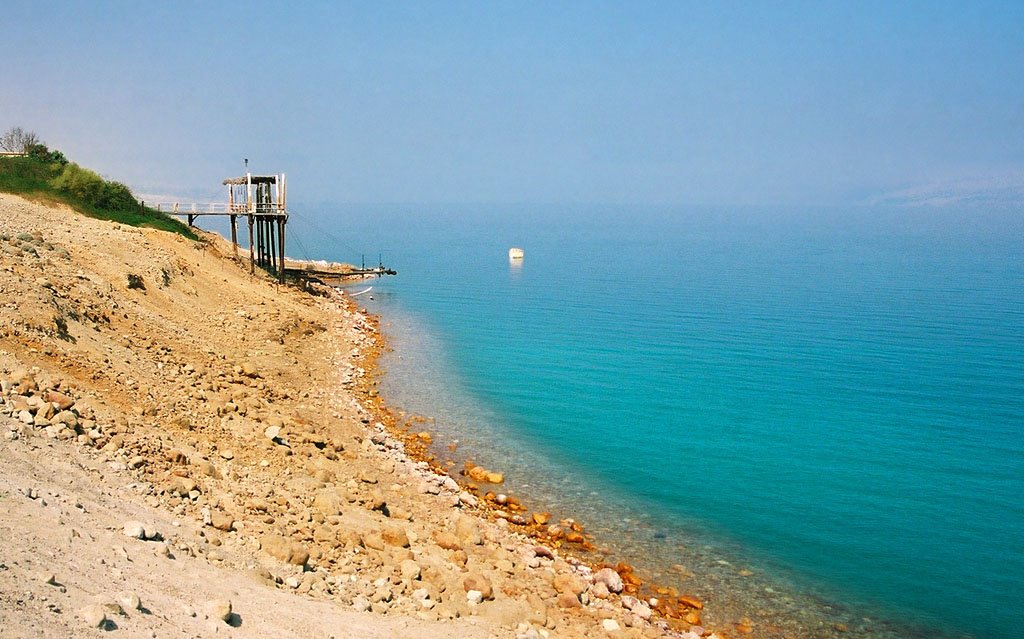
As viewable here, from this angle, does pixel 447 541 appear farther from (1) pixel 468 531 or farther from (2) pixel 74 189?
Result: (2) pixel 74 189

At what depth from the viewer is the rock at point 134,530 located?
1223cm

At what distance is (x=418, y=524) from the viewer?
17969mm

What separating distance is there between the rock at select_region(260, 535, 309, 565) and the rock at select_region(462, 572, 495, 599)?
3.31m

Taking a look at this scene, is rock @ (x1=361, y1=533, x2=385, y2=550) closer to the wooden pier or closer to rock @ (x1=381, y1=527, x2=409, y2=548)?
rock @ (x1=381, y1=527, x2=409, y2=548)

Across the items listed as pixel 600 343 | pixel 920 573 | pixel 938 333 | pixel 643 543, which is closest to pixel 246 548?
pixel 643 543

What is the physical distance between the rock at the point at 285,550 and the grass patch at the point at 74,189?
34.1m

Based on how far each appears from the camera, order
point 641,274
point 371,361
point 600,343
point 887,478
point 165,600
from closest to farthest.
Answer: point 165,600
point 887,478
point 371,361
point 600,343
point 641,274

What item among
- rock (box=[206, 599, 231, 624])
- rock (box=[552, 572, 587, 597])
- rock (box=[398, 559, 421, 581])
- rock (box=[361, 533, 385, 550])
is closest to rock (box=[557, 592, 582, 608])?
rock (box=[552, 572, 587, 597])

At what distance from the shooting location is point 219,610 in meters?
10.7

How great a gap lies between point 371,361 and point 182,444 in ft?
62.3

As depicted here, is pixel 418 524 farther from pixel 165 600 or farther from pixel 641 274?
pixel 641 274

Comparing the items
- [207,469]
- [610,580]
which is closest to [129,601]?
[207,469]

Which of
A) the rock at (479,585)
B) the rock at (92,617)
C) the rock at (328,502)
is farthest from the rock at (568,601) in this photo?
the rock at (92,617)

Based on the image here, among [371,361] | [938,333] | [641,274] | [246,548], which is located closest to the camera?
[246,548]
